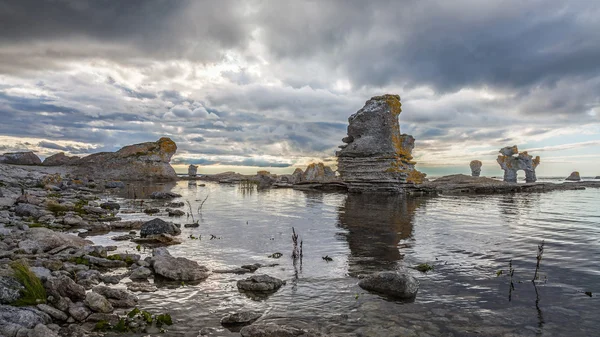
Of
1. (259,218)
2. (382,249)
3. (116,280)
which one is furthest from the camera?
(259,218)

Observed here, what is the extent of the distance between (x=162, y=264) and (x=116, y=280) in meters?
1.45

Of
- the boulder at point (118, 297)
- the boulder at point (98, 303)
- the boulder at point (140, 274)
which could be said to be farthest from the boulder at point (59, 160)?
the boulder at point (98, 303)

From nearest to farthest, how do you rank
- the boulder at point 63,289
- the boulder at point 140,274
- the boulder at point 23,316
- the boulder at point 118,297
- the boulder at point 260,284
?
the boulder at point 23,316, the boulder at point 63,289, the boulder at point 118,297, the boulder at point 260,284, the boulder at point 140,274

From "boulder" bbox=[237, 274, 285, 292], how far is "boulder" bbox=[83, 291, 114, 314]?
11.5ft

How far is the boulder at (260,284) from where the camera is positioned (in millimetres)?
10344

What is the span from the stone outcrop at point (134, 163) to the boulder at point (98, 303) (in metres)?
90.7

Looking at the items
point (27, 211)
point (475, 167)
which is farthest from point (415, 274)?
point (475, 167)

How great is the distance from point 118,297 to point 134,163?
300 ft

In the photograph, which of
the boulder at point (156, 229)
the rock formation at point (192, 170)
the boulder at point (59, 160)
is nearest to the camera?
the boulder at point (156, 229)

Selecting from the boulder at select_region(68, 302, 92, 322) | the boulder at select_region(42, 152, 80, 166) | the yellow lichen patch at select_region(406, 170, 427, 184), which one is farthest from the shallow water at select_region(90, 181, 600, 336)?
the boulder at select_region(42, 152, 80, 166)

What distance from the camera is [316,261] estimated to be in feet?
45.9

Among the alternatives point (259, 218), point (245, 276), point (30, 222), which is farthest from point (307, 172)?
point (245, 276)

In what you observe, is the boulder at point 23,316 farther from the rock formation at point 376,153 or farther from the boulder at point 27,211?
the rock formation at point 376,153

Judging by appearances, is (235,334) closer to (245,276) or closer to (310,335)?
(310,335)
